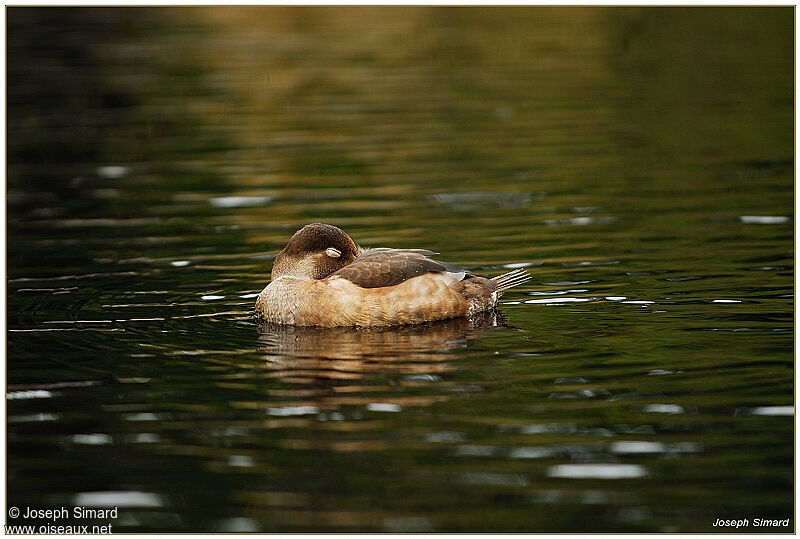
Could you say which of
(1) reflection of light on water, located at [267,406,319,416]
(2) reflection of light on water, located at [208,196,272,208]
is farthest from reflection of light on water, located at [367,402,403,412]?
(2) reflection of light on water, located at [208,196,272,208]

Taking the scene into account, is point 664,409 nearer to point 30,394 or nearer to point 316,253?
point 316,253

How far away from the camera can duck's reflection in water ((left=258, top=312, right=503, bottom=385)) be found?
9.91 meters

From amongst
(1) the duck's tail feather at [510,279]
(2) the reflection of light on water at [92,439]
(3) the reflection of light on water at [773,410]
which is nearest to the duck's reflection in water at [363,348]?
(1) the duck's tail feather at [510,279]

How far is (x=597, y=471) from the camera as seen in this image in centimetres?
780

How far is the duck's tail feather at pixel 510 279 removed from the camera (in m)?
12.0

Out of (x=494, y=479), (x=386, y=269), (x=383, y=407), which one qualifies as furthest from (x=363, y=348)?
(x=494, y=479)

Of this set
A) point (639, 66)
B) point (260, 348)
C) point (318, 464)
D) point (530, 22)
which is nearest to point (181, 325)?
point (260, 348)

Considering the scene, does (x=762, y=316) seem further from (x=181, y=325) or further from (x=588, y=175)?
(x=588, y=175)

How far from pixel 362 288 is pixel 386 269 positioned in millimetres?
276

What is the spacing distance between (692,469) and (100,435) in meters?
3.98

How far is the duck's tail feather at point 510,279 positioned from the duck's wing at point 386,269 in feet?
1.57

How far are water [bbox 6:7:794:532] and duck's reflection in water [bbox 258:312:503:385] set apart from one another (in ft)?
0.13

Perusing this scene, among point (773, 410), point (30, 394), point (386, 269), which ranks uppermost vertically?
point (386, 269)

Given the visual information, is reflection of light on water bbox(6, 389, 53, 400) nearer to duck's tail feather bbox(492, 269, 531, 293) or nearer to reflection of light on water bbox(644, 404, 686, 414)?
duck's tail feather bbox(492, 269, 531, 293)
